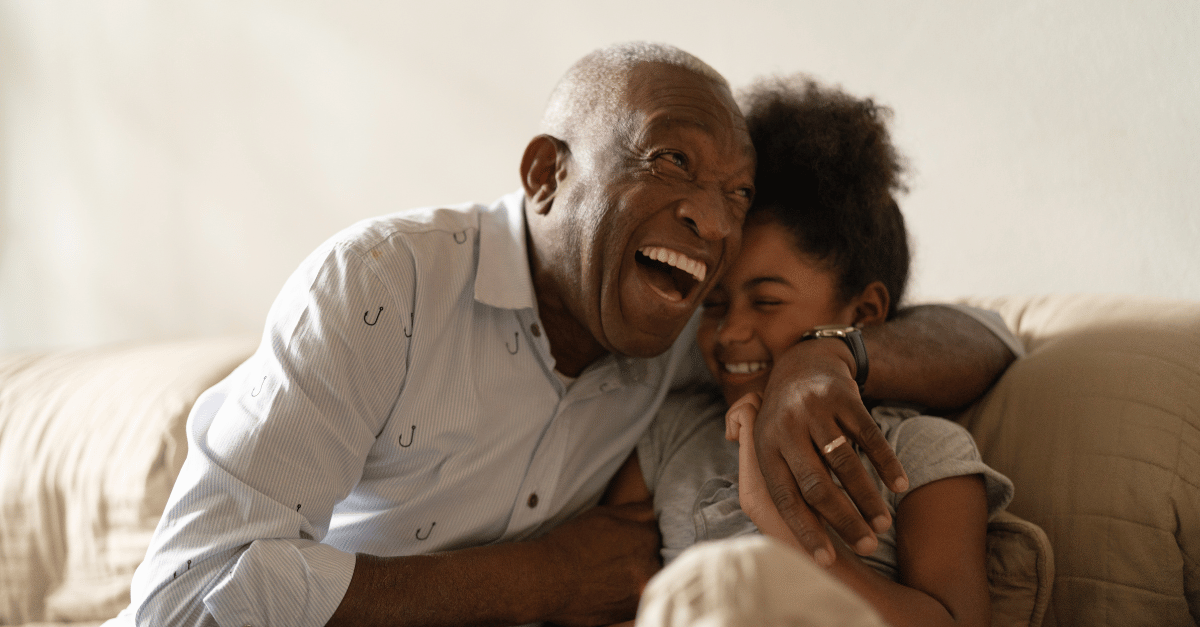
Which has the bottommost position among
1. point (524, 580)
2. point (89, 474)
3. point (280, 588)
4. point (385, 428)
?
point (89, 474)

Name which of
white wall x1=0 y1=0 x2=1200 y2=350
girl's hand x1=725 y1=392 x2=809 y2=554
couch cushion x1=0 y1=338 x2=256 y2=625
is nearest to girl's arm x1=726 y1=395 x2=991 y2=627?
girl's hand x1=725 y1=392 x2=809 y2=554

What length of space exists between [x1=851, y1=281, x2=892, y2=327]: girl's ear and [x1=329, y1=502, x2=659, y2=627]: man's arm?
515mm

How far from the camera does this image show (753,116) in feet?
4.88

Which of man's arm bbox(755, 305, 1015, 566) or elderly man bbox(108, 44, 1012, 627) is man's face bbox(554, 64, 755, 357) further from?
man's arm bbox(755, 305, 1015, 566)

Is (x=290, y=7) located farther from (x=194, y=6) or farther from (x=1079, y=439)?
(x=1079, y=439)

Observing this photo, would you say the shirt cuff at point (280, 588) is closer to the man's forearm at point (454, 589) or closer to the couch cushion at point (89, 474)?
the man's forearm at point (454, 589)

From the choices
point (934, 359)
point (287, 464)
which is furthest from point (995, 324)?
point (287, 464)

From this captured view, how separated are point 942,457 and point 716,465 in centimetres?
37

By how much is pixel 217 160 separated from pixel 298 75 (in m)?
0.44

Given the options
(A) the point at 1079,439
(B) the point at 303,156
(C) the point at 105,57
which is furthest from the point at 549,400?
(C) the point at 105,57

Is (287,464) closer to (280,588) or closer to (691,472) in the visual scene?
(280,588)

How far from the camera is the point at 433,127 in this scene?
2305mm

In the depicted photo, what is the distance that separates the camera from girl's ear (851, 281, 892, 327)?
1.37 m

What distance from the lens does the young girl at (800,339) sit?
1.08 m
